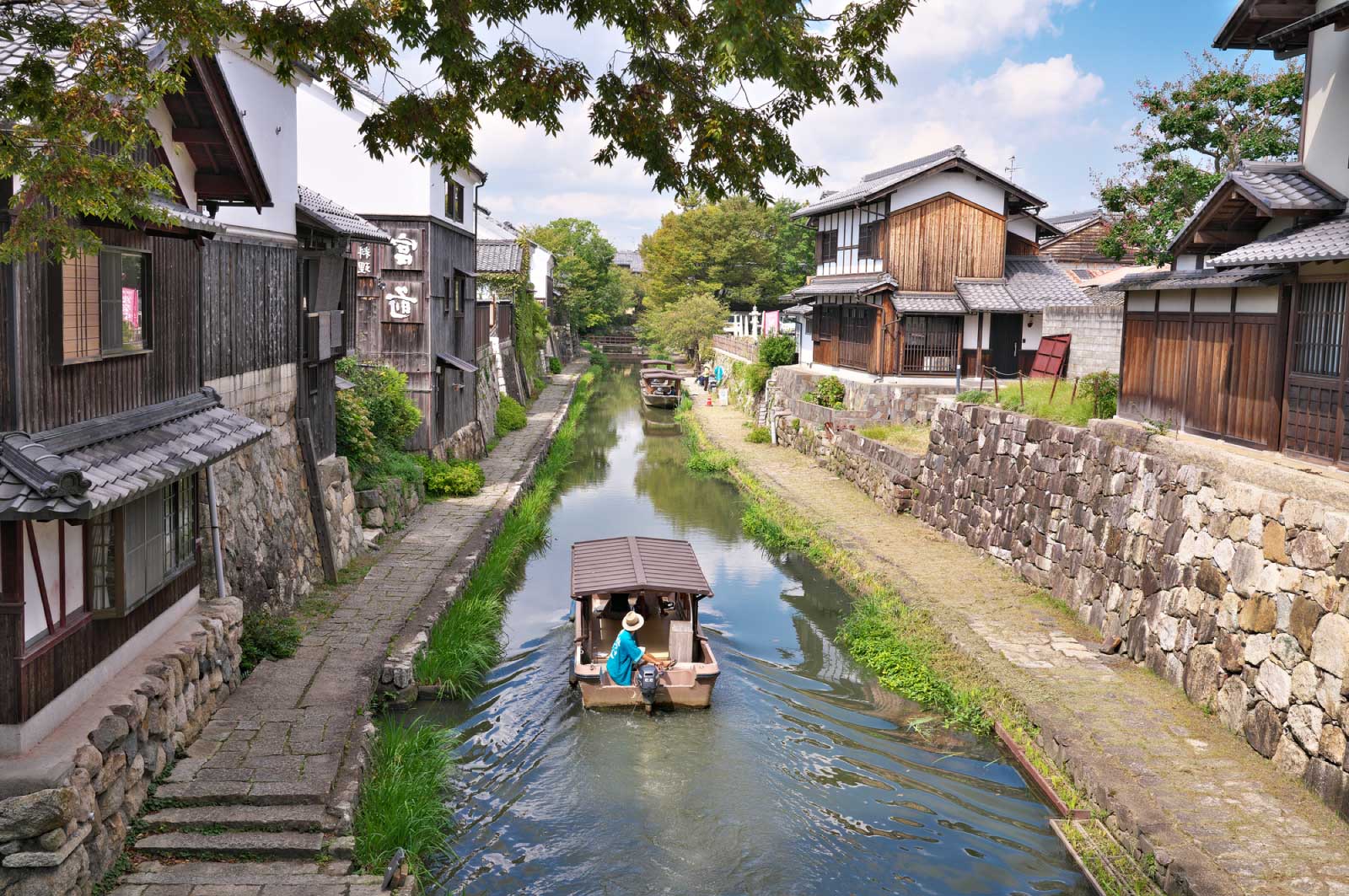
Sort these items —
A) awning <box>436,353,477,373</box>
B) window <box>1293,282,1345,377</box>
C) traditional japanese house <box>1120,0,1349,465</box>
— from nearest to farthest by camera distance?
window <box>1293,282,1345,377</box>
traditional japanese house <box>1120,0,1349,465</box>
awning <box>436,353,477,373</box>

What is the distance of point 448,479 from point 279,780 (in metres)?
15.3

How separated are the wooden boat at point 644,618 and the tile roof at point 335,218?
6.67 metres

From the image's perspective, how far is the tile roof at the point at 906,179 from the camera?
105 ft

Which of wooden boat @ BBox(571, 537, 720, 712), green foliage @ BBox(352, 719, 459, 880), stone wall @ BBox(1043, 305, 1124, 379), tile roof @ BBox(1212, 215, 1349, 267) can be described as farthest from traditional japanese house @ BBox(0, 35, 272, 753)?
stone wall @ BBox(1043, 305, 1124, 379)

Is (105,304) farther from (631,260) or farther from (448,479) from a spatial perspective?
(631,260)

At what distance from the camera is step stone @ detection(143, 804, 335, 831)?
851cm

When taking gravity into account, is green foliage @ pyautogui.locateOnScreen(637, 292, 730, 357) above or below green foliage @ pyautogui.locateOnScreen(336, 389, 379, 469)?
above

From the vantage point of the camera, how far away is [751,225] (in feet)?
228

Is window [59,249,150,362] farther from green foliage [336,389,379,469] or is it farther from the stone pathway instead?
green foliage [336,389,379,469]

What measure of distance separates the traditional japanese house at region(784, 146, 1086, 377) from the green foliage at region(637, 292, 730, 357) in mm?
31108

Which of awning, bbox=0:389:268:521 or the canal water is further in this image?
the canal water

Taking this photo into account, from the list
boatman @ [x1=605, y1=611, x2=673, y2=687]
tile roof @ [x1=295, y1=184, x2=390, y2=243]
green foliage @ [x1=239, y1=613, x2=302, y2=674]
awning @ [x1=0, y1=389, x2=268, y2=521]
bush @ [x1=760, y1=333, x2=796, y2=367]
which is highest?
tile roof @ [x1=295, y1=184, x2=390, y2=243]

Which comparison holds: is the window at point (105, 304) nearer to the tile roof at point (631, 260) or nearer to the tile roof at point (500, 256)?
the tile roof at point (500, 256)

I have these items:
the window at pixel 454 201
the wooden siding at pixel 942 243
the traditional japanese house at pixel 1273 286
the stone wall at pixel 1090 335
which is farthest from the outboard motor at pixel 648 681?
the wooden siding at pixel 942 243
